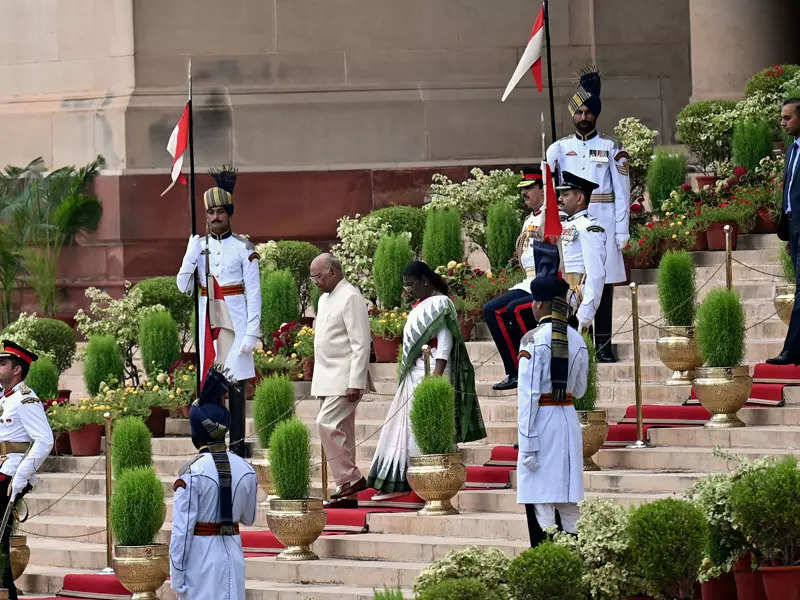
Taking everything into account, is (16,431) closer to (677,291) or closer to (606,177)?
(677,291)

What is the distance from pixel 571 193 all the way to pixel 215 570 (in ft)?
14.0

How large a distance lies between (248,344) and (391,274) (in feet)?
8.82

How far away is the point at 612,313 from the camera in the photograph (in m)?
17.4

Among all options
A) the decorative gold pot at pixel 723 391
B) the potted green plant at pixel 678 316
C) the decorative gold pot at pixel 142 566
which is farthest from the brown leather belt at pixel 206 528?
the potted green plant at pixel 678 316

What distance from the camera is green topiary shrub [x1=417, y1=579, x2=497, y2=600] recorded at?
32.2ft

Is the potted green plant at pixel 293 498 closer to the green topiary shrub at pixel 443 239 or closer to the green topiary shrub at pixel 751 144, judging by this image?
the green topiary shrub at pixel 443 239

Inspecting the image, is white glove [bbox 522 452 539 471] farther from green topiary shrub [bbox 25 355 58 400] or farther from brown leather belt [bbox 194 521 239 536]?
green topiary shrub [bbox 25 355 58 400]

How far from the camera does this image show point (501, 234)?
61.9 feet

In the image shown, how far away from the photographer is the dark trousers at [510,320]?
49.2 feet

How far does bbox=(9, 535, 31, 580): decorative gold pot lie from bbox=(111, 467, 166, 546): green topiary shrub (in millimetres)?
1350

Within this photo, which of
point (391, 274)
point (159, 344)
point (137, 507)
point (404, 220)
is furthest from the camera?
point (404, 220)

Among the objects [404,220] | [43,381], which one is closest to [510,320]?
[404,220]

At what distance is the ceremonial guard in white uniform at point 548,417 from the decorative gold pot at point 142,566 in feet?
9.53

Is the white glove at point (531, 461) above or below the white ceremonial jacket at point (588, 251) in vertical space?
below
